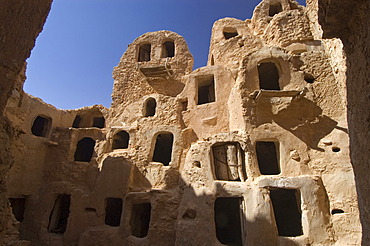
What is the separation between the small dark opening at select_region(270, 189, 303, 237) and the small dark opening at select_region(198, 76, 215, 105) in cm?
636

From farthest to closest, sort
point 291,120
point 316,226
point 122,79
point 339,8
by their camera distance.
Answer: point 122,79 < point 291,120 < point 316,226 < point 339,8

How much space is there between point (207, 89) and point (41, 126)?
10803mm

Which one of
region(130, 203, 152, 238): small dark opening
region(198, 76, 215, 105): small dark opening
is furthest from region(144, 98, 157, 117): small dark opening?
region(130, 203, 152, 238): small dark opening

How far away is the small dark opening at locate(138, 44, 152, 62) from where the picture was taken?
58.7 ft

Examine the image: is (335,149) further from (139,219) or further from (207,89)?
(139,219)

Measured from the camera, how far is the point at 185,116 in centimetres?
1320

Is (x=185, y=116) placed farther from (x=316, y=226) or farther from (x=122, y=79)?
(x=316, y=226)

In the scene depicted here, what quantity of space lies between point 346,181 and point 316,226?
6.48 ft

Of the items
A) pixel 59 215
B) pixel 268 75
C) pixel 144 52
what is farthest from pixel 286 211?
pixel 144 52

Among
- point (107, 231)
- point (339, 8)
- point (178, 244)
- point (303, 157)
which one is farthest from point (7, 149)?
point (303, 157)

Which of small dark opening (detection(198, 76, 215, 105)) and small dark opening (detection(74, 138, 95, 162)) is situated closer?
small dark opening (detection(198, 76, 215, 105))

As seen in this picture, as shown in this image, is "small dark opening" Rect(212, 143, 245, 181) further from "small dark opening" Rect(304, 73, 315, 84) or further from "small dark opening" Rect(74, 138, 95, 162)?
"small dark opening" Rect(74, 138, 95, 162)

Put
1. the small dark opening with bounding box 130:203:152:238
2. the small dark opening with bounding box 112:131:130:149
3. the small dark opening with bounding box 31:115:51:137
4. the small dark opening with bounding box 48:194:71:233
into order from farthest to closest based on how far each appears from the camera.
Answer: the small dark opening with bounding box 31:115:51:137, the small dark opening with bounding box 112:131:130:149, the small dark opening with bounding box 48:194:71:233, the small dark opening with bounding box 130:203:152:238

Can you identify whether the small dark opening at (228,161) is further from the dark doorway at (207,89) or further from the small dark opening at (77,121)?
the small dark opening at (77,121)
